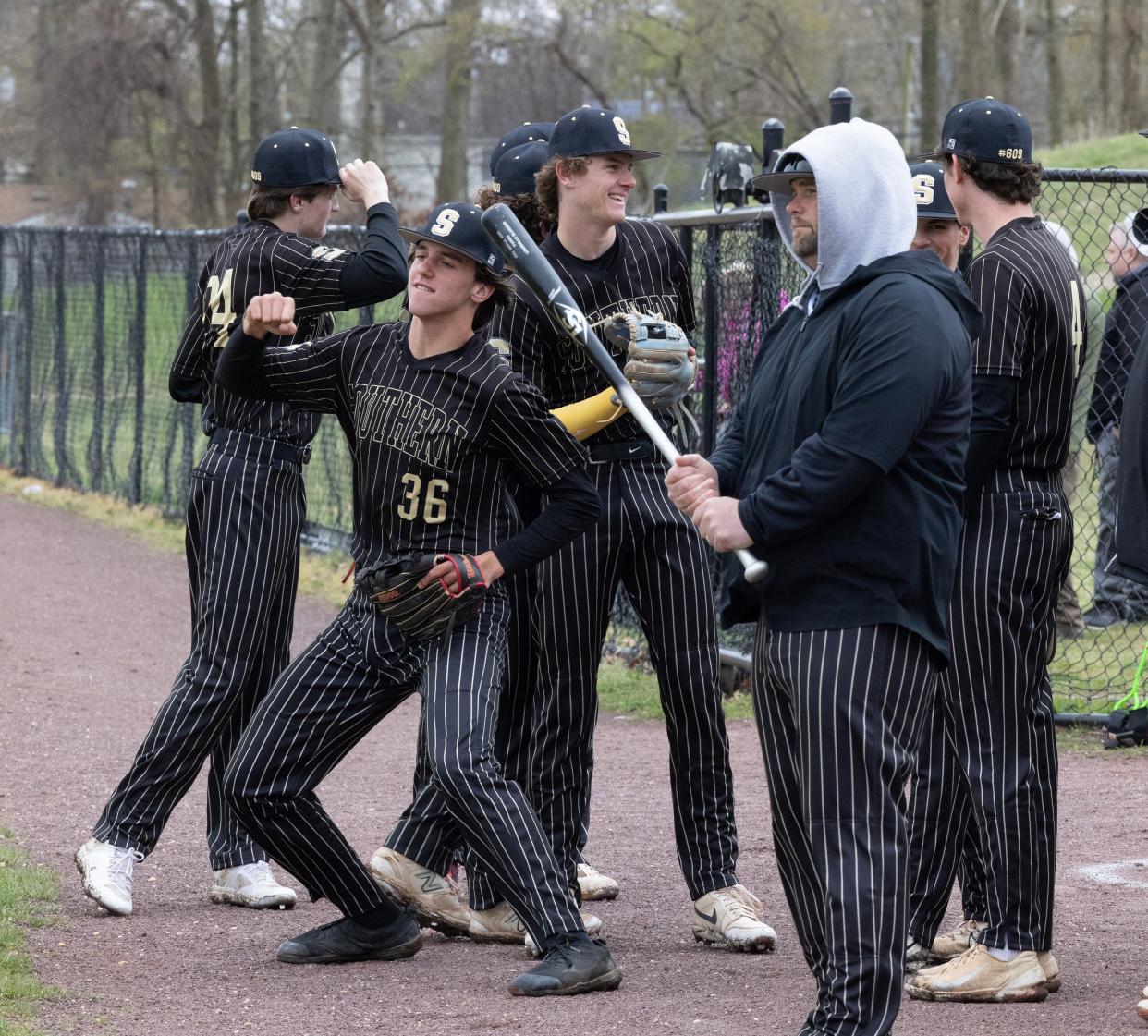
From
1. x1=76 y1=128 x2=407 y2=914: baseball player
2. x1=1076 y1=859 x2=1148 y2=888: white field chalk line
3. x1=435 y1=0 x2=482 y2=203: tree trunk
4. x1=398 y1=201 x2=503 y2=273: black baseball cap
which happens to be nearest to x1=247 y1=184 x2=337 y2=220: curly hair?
x1=76 y1=128 x2=407 y2=914: baseball player

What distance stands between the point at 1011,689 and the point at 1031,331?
33.6 inches

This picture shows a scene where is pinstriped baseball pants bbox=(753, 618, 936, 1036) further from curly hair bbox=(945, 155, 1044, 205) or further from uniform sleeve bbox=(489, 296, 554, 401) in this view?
uniform sleeve bbox=(489, 296, 554, 401)

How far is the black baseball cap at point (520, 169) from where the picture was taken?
5211 millimetres

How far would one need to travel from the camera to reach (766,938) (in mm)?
4629

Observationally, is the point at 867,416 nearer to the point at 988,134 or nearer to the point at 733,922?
the point at 988,134

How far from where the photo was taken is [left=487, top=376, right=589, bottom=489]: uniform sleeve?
13.9ft

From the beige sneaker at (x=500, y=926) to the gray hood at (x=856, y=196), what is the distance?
2168 mm

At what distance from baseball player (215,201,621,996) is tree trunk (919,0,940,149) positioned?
22850mm

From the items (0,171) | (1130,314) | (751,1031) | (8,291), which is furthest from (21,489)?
(0,171)

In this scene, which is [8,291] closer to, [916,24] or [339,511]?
[339,511]

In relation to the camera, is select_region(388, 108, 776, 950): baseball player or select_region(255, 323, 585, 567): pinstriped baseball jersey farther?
select_region(388, 108, 776, 950): baseball player

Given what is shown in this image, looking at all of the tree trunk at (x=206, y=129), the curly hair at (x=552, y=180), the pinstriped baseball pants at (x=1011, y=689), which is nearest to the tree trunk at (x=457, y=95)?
the tree trunk at (x=206, y=129)

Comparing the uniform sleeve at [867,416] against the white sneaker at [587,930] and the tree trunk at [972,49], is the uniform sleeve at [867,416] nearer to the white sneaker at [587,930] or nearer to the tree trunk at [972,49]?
the white sneaker at [587,930]

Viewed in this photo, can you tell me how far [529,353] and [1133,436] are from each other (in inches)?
65.2
